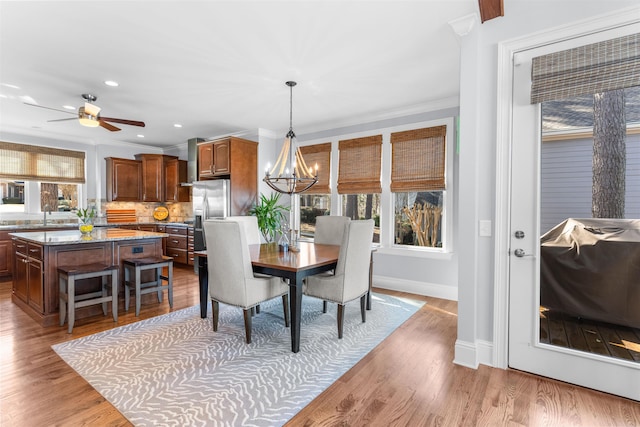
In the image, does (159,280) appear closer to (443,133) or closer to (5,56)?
(5,56)

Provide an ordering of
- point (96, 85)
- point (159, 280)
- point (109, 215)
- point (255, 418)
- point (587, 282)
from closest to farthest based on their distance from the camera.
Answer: point (255, 418), point (587, 282), point (96, 85), point (159, 280), point (109, 215)

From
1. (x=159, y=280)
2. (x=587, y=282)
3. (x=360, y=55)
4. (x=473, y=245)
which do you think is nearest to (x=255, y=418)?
(x=473, y=245)

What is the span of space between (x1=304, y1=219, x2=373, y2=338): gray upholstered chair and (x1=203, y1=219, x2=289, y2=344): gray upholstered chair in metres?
0.47

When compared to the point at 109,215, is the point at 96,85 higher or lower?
higher

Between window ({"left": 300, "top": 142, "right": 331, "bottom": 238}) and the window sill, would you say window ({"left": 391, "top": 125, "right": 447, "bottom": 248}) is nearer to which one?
the window sill

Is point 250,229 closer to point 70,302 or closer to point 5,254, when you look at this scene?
point 70,302

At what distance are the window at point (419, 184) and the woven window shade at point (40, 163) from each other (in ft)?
20.6

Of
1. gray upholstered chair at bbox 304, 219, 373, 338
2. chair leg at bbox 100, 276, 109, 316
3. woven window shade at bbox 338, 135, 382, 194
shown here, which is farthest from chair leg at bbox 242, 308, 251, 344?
woven window shade at bbox 338, 135, 382, 194

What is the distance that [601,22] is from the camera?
78.5 inches

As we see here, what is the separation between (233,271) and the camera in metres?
2.76

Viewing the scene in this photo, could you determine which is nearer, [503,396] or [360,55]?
[503,396]

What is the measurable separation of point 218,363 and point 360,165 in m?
3.53

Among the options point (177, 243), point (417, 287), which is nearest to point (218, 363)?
point (417, 287)

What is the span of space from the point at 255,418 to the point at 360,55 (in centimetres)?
303
